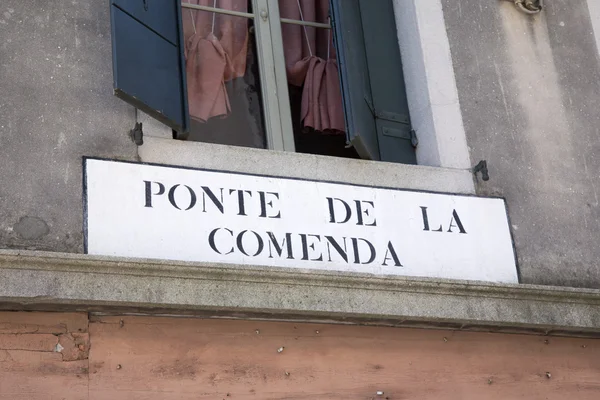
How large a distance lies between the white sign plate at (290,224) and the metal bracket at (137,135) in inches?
5.7

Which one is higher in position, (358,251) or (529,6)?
(529,6)

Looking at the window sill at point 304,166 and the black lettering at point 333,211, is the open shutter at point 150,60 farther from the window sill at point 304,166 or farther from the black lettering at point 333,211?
the black lettering at point 333,211

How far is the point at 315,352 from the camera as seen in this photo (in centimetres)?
632

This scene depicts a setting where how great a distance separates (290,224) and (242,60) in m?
1.29

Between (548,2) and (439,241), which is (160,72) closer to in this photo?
(439,241)

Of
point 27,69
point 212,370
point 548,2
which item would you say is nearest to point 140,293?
point 212,370

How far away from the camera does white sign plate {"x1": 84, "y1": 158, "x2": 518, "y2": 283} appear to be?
244 inches

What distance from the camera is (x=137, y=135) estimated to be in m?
6.44

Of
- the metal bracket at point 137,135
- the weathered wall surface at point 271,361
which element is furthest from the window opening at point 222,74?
the weathered wall surface at point 271,361

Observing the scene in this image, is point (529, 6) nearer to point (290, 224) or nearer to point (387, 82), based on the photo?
point (387, 82)

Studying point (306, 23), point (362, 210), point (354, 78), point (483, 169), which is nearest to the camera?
point (362, 210)

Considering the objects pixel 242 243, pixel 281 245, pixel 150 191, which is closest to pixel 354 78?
pixel 281 245

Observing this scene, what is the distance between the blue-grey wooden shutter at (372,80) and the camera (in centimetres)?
687

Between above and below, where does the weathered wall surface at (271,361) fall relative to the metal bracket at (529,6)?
below
